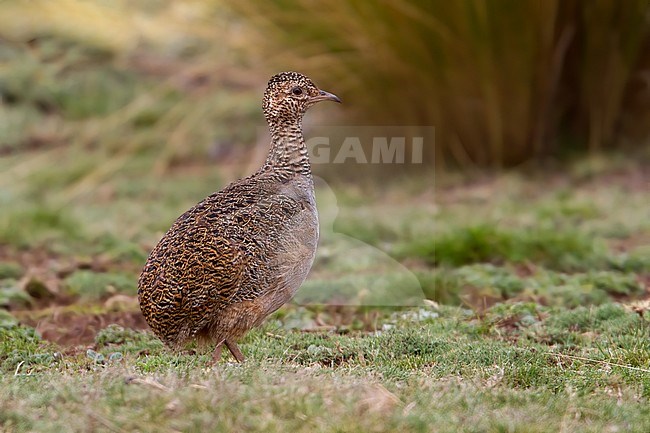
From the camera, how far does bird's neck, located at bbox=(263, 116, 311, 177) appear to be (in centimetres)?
529

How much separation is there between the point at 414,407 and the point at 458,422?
7.0 inches

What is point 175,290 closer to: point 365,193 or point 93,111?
point 365,193

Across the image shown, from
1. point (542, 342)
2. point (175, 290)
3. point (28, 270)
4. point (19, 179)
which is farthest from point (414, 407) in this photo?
point (19, 179)

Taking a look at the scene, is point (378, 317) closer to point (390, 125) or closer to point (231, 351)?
point (231, 351)

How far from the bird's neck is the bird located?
278mm

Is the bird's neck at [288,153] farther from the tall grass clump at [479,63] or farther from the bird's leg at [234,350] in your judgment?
the tall grass clump at [479,63]

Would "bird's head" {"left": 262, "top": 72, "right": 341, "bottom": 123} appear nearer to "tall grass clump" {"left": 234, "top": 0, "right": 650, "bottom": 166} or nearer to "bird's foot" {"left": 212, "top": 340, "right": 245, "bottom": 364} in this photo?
"bird's foot" {"left": 212, "top": 340, "right": 245, "bottom": 364}

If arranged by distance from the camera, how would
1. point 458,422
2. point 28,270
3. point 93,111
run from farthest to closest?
1. point 93,111
2. point 28,270
3. point 458,422

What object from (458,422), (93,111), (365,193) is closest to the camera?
(458,422)

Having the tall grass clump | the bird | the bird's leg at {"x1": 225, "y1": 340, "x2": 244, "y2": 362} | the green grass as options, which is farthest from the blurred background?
the bird's leg at {"x1": 225, "y1": 340, "x2": 244, "y2": 362}

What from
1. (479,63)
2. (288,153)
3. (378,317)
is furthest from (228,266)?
(479,63)

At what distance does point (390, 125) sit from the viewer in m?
9.73

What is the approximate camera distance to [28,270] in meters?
6.86

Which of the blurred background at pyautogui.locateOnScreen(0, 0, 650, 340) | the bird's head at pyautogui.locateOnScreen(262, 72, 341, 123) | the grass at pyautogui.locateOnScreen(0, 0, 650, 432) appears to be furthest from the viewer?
the blurred background at pyautogui.locateOnScreen(0, 0, 650, 340)
